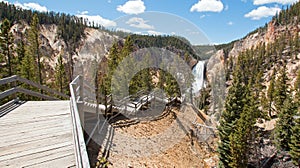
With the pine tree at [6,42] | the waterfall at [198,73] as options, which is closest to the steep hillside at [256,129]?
the waterfall at [198,73]

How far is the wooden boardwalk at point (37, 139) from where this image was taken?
268 cm

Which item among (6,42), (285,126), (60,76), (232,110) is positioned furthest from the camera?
(285,126)

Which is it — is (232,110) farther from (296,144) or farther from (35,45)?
(35,45)

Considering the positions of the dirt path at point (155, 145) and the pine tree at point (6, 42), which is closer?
the dirt path at point (155, 145)

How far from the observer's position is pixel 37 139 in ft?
10.9

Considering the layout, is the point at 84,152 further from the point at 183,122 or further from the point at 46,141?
the point at 183,122

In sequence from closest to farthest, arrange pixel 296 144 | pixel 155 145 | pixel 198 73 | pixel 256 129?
pixel 155 145
pixel 296 144
pixel 256 129
pixel 198 73

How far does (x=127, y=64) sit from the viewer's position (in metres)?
13.6

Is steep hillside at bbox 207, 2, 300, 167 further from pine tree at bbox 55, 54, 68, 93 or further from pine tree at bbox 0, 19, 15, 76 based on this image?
pine tree at bbox 0, 19, 15, 76

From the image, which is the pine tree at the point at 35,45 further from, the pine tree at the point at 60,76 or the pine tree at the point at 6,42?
the pine tree at the point at 60,76

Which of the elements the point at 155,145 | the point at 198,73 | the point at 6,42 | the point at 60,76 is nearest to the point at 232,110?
the point at 155,145

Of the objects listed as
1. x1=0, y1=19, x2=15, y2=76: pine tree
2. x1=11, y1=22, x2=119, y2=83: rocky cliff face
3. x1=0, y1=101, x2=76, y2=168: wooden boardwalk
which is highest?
x1=11, y1=22, x2=119, y2=83: rocky cliff face

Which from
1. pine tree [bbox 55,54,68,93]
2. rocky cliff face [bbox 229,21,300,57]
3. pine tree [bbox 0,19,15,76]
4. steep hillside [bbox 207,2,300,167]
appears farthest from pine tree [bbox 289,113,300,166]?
rocky cliff face [bbox 229,21,300,57]

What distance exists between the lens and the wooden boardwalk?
2680mm
